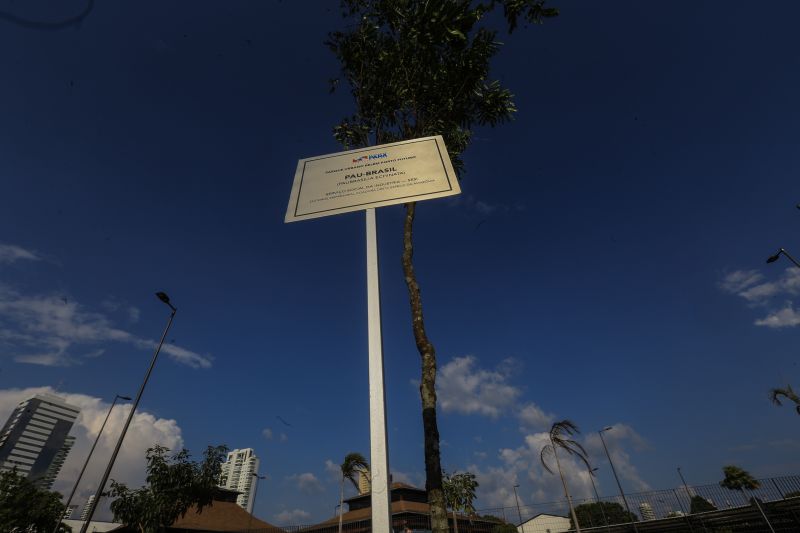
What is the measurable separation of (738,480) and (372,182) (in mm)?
46774

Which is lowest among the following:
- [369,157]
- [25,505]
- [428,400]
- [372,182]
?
[428,400]

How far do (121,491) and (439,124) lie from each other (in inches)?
999

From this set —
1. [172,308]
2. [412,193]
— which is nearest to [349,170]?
[412,193]

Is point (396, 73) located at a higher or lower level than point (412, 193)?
higher

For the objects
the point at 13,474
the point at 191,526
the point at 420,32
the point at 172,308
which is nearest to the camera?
the point at 420,32

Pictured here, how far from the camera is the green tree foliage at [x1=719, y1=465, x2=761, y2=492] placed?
1226 inches

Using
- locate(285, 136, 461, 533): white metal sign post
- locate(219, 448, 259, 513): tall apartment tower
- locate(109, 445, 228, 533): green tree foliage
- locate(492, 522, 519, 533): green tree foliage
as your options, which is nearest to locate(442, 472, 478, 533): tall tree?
locate(492, 522, 519, 533): green tree foliage

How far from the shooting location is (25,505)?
66.5 ft

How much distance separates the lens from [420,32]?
970cm

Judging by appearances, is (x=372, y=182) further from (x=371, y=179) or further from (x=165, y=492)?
(x=165, y=492)

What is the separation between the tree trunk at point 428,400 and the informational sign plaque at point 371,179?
399cm

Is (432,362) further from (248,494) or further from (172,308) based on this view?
(248,494)

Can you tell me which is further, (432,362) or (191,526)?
(191,526)

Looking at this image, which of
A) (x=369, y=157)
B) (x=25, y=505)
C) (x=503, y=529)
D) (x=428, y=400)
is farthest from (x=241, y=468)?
(x=369, y=157)
